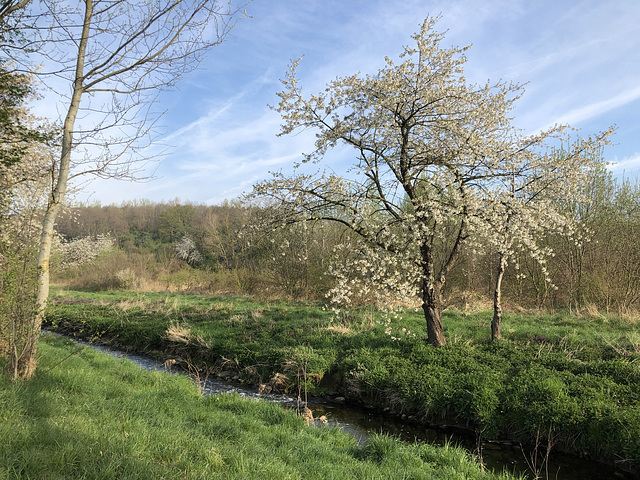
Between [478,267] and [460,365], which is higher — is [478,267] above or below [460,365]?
above

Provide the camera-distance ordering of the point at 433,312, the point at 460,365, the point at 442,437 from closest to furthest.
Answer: the point at 442,437 < the point at 460,365 < the point at 433,312

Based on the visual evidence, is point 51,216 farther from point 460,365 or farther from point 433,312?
point 460,365

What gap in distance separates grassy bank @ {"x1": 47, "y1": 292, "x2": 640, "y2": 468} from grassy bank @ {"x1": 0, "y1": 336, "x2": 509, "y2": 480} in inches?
66.2

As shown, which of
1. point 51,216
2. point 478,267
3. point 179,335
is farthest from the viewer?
point 478,267

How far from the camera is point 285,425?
564cm

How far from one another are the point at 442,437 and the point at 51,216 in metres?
7.34

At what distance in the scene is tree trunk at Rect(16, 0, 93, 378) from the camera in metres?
5.53

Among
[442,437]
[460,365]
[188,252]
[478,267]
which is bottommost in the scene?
[442,437]

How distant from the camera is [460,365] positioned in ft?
25.5

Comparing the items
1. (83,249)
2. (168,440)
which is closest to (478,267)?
(168,440)

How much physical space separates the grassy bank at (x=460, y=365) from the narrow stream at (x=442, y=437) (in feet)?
0.74

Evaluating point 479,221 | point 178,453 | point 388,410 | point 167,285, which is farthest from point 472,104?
point 167,285

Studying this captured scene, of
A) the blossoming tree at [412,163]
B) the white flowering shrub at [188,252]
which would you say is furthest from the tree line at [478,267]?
the white flowering shrub at [188,252]

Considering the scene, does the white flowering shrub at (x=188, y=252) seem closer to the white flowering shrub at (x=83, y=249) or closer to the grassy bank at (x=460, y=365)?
the white flowering shrub at (x=83, y=249)
